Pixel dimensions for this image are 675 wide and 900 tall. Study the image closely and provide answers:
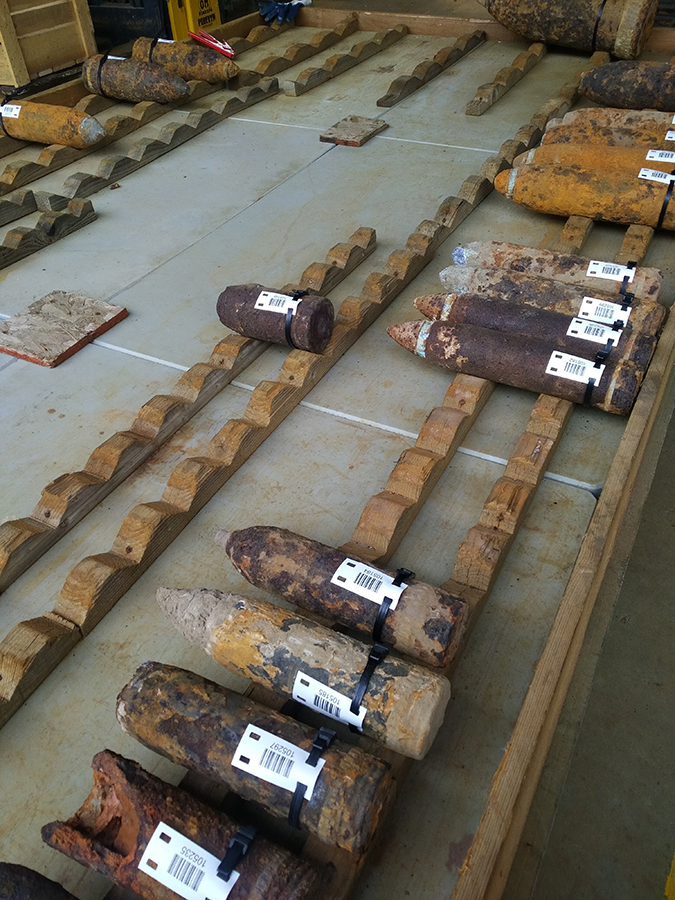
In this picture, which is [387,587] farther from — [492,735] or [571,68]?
[571,68]

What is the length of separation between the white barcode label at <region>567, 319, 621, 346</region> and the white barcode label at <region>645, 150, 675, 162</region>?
1508 mm

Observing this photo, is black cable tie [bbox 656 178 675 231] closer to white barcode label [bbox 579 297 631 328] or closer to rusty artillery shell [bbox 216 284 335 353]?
white barcode label [bbox 579 297 631 328]

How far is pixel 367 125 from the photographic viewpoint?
569 centimetres

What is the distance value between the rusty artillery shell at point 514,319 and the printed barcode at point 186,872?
2.27 m

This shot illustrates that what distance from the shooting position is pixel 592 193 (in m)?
3.91

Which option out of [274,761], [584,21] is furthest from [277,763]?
[584,21]

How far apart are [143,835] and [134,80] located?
6.19 m

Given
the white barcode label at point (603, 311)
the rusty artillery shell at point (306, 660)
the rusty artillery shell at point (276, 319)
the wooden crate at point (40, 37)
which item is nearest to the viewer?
the rusty artillery shell at point (306, 660)

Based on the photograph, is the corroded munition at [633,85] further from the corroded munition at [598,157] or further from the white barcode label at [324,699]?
the white barcode label at [324,699]

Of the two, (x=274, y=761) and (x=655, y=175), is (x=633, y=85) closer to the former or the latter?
(x=655, y=175)

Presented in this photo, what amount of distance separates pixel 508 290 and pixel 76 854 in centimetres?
278

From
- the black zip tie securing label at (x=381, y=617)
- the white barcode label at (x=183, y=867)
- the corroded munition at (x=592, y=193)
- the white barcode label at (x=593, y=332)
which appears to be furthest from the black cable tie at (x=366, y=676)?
the corroded munition at (x=592, y=193)

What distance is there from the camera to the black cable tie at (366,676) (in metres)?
1.76

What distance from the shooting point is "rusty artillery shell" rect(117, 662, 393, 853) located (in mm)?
1585
